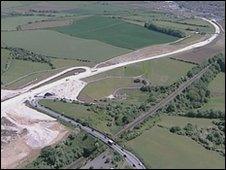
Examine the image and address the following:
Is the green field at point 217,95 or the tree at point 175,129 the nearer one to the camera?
the tree at point 175,129

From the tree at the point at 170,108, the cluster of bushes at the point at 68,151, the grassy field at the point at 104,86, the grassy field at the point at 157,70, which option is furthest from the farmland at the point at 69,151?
the grassy field at the point at 157,70

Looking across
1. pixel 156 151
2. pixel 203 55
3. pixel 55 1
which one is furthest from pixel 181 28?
pixel 156 151

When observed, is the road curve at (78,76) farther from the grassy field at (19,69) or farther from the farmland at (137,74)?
the grassy field at (19,69)

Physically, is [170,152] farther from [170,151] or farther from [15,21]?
[15,21]

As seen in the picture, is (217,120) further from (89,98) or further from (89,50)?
(89,50)

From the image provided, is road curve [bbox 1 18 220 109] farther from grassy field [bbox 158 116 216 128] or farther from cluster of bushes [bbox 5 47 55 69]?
grassy field [bbox 158 116 216 128]

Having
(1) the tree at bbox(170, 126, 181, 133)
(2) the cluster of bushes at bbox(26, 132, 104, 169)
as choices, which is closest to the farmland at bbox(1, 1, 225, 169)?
(2) the cluster of bushes at bbox(26, 132, 104, 169)
